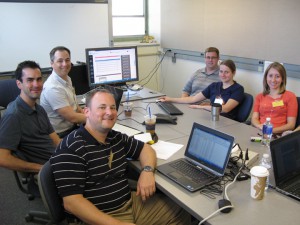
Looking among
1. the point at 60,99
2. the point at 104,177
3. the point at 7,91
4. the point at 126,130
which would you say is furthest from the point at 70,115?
the point at 104,177

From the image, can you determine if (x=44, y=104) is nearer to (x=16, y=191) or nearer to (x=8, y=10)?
(x=16, y=191)

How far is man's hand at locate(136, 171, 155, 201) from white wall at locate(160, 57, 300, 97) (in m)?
2.13

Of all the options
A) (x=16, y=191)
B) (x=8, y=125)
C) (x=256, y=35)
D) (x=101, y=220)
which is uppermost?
(x=256, y=35)

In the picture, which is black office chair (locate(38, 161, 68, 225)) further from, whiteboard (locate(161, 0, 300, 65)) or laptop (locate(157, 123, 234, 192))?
whiteboard (locate(161, 0, 300, 65))

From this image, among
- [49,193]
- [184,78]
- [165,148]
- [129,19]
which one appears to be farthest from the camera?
[129,19]

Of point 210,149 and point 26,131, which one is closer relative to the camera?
point 210,149

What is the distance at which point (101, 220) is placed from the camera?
1408 millimetres

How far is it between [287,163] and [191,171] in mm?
494

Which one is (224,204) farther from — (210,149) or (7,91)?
(7,91)

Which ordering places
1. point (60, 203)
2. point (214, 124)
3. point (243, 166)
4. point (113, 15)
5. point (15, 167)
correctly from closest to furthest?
1. point (60, 203)
2. point (243, 166)
3. point (15, 167)
4. point (214, 124)
5. point (113, 15)

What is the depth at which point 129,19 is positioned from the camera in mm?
4895

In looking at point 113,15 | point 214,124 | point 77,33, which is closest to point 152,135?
point 214,124

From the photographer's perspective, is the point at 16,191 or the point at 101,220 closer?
the point at 101,220

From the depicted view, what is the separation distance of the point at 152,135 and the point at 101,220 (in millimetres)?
855
